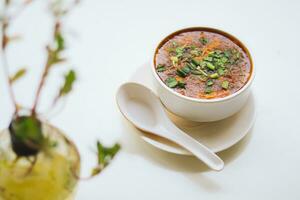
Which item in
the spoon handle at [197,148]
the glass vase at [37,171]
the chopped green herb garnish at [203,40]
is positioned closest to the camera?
the glass vase at [37,171]

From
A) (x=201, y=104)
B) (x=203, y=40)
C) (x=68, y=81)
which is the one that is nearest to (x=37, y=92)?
(x=68, y=81)

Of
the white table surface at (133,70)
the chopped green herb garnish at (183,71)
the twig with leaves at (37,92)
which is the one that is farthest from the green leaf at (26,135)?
the chopped green herb garnish at (183,71)

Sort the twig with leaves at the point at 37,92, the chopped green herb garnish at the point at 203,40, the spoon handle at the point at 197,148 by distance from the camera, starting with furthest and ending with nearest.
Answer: the chopped green herb garnish at the point at 203,40
the spoon handle at the point at 197,148
the twig with leaves at the point at 37,92

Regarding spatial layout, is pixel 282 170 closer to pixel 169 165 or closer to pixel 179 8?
pixel 169 165

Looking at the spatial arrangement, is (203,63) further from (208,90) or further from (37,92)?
(37,92)

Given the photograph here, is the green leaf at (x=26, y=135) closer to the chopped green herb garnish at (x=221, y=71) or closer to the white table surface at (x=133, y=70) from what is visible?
the white table surface at (x=133, y=70)

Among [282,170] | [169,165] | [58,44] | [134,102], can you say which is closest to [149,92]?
[134,102]

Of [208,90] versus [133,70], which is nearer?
[208,90]
